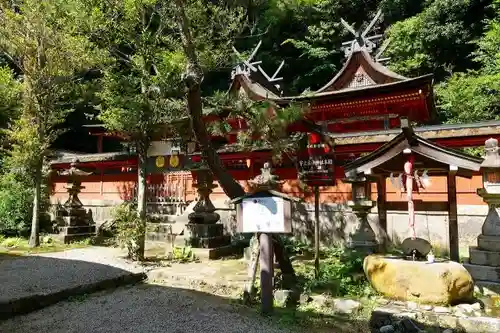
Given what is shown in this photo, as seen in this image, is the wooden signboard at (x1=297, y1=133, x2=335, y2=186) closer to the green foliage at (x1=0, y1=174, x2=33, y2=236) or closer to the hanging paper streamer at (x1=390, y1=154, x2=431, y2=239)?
the hanging paper streamer at (x1=390, y1=154, x2=431, y2=239)

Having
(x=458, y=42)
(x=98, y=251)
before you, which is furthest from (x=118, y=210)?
(x=458, y=42)

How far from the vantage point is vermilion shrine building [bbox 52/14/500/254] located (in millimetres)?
10156

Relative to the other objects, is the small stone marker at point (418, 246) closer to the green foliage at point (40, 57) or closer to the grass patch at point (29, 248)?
the green foliage at point (40, 57)

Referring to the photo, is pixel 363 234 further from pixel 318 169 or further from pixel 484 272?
pixel 484 272

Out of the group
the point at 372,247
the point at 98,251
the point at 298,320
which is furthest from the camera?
the point at 98,251

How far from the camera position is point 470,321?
5.30 metres

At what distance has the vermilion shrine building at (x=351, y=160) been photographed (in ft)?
33.3

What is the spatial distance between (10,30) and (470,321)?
49.9ft

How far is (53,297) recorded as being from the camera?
689 centimetres

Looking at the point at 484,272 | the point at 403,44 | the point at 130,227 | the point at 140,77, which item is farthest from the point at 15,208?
the point at 403,44

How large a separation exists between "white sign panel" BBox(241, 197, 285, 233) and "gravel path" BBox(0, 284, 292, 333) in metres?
1.47

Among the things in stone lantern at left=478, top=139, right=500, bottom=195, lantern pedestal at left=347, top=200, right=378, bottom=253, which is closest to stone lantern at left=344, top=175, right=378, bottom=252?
lantern pedestal at left=347, top=200, right=378, bottom=253

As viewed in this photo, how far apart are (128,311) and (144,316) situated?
46 centimetres

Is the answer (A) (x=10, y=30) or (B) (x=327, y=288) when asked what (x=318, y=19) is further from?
(B) (x=327, y=288)
